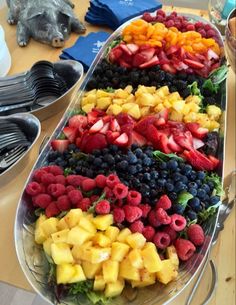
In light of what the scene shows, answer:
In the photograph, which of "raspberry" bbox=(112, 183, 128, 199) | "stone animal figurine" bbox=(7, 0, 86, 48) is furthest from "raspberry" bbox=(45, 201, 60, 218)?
"stone animal figurine" bbox=(7, 0, 86, 48)

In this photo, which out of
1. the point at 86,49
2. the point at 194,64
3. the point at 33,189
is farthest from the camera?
the point at 86,49

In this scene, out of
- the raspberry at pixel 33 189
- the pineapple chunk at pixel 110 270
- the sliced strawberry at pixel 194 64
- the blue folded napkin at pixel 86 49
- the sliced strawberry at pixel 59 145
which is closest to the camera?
the pineapple chunk at pixel 110 270

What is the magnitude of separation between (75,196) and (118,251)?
0.40ft

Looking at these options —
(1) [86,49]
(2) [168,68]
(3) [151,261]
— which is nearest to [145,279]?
(3) [151,261]

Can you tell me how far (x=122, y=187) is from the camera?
61 cm

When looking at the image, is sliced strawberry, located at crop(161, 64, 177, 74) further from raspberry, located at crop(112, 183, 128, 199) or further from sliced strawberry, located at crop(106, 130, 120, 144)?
raspberry, located at crop(112, 183, 128, 199)

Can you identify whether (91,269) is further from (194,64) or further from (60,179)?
(194,64)

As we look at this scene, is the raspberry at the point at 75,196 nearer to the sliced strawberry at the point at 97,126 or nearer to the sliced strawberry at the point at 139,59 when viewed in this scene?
the sliced strawberry at the point at 97,126

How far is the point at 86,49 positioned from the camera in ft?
3.51

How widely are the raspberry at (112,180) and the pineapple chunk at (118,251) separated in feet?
0.32

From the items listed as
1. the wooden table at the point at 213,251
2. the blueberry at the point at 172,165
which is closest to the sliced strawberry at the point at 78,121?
the wooden table at the point at 213,251

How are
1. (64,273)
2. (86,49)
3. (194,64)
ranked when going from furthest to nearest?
1. (86,49)
2. (194,64)
3. (64,273)

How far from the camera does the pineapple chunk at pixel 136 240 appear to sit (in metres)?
0.57

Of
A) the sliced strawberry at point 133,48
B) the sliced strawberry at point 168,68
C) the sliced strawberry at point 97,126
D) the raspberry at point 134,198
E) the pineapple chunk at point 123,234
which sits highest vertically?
the sliced strawberry at point 133,48
